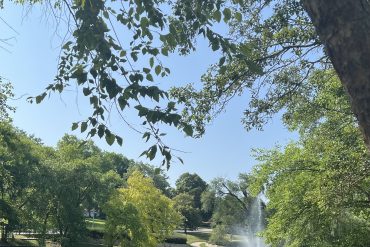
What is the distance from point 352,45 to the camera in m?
2.48

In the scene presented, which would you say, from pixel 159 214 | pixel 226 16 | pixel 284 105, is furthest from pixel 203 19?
pixel 159 214

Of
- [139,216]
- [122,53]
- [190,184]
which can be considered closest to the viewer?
[122,53]

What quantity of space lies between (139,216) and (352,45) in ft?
141

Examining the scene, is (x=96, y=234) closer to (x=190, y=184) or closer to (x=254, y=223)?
(x=254, y=223)

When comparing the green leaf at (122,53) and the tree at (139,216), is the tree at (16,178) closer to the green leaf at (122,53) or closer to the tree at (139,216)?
the tree at (139,216)

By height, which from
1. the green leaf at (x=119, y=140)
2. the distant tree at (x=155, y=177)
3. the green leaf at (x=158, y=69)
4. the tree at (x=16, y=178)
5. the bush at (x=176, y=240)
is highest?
the distant tree at (x=155, y=177)

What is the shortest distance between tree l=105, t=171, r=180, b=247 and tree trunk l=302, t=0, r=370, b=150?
134 feet

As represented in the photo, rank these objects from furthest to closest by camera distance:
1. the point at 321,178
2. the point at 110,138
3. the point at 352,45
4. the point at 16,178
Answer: the point at 16,178, the point at 321,178, the point at 110,138, the point at 352,45

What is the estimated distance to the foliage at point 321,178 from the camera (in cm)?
1341

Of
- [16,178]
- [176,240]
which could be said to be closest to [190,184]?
[176,240]

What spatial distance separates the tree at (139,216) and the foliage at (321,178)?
67.3 feet

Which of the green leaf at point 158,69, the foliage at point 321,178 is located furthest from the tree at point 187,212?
the green leaf at point 158,69

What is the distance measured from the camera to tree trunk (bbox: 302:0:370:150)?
2.45 m

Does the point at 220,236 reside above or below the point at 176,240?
above
